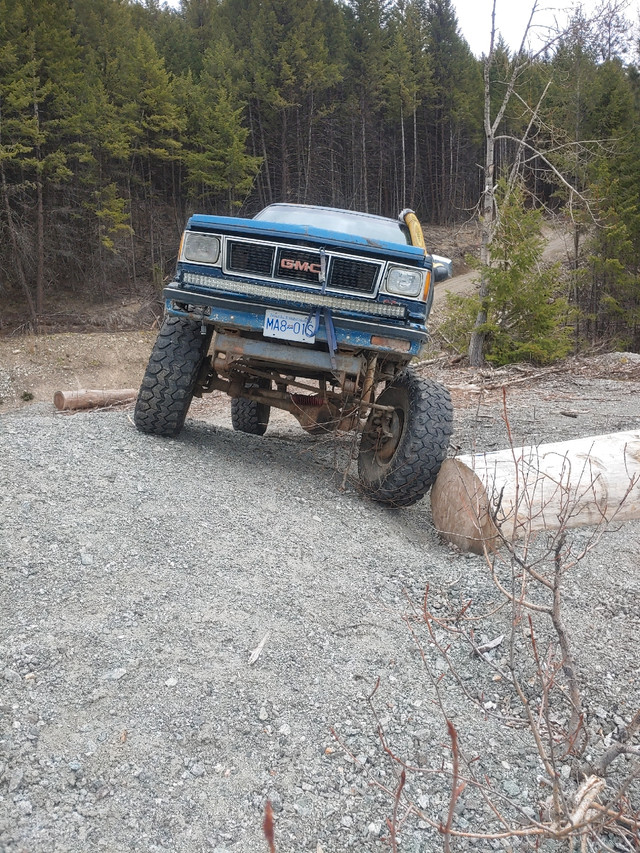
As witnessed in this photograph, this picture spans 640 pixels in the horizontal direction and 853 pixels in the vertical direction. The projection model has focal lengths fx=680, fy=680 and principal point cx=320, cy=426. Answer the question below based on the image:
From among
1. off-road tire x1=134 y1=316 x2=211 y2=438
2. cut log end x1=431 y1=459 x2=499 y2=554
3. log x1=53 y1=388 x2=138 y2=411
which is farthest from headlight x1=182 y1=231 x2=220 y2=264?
log x1=53 y1=388 x2=138 y2=411

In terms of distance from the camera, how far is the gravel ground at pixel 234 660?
229 centimetres

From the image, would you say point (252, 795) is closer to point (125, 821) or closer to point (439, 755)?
point (125, 821)

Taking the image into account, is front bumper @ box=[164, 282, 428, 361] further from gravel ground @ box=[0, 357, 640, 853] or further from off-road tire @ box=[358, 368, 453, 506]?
gravel ground @ box=[0, 357, 640, 853]

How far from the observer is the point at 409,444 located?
194 inches

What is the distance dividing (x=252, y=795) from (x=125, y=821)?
42 centimetres

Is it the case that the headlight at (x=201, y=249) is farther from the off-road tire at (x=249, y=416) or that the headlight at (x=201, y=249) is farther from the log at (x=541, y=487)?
the off-road tire at (x=249, y=416)

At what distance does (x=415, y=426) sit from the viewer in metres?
4.97

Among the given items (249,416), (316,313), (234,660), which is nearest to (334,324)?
(316,313)

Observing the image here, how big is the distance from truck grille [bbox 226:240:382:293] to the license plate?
245mm

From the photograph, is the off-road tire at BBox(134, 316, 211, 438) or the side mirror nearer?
the off-road tire at BBox(134, 316, 211, 438)

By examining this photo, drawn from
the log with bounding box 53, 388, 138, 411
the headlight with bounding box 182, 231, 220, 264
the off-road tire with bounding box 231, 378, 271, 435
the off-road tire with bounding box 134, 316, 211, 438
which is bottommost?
the log with bounding box 53, 388, 138, 411

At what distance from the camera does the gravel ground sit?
229 centimetres

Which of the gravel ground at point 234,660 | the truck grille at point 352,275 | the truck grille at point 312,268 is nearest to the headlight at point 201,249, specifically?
the truck grille at point 312,268

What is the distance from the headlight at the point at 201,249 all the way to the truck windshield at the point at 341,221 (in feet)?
3.54
